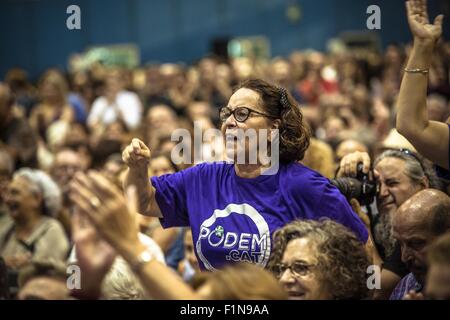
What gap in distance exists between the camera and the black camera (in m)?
3.01

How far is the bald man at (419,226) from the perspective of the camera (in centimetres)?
259

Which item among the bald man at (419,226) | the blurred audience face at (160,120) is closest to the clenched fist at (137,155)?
the bald man at (419,226)

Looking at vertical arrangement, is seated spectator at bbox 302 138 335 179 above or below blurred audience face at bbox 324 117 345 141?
above

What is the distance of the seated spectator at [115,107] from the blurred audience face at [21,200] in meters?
3.55

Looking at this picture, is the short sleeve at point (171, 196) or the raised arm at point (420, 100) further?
the short sleeve at point (171, 196)

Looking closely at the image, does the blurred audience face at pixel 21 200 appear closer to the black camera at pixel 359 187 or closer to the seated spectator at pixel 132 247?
the black camera at pixel 359 187

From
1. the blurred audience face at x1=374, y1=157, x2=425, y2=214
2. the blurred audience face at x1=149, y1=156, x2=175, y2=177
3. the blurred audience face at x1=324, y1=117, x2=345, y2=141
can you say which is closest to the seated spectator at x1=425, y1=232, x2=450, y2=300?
the blurred audience face at x1=374, y1=157, x2=425, y2=214

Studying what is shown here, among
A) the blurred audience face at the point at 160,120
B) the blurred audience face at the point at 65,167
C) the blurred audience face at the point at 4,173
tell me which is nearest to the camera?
the blurred audience face at the point at 4,173

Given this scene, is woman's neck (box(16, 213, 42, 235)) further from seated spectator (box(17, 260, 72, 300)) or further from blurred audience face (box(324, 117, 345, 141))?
blurred audience face (box(324, 117, 345, 141))

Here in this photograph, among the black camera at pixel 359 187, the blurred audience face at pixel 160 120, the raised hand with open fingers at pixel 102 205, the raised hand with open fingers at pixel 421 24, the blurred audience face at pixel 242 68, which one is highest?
the raised hand with open fingers at pixel 421 24

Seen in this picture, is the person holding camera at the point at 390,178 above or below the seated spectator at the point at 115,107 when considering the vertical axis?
above

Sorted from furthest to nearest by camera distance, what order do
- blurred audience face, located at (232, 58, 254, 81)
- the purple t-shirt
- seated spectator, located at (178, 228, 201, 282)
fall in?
blurred audience face, located at (232, 58, 254, 81)
seated spectator, located at (178, 228, 201, 282)
the purple t-shirt

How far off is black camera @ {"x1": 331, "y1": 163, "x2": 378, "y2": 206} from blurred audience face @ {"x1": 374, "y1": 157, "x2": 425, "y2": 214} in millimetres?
47

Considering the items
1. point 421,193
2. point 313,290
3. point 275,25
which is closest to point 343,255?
point 313,290
